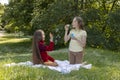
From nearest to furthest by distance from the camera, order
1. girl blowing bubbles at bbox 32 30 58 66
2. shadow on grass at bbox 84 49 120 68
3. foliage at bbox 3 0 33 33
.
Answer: girl blowing bubbles at bbox 32 30 58 66 < shadow on grass at bbox 84 49 120 68 < foliage at bbox 3 0 33 33

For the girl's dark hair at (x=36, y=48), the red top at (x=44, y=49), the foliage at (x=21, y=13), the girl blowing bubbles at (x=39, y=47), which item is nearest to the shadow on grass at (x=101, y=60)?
the red top at (x=44, y=49)

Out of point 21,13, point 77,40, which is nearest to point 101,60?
point 77,40

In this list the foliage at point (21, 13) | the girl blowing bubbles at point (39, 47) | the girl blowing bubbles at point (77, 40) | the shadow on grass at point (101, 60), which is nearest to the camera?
the girl blowing bubbles at point (39, 47)

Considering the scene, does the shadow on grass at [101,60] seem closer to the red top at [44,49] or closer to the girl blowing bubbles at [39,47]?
the red top at [44,49]

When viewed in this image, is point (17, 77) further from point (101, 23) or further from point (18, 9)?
point (18, 9)

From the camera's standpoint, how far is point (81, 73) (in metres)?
8.41

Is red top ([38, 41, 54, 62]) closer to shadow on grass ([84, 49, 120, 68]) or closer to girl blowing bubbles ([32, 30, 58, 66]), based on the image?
girl blowing bubbles ([32, 30, 58, 66])

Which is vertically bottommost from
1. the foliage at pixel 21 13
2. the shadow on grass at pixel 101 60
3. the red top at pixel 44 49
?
the foliage at pixel 21 13

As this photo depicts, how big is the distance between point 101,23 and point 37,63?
12.5m

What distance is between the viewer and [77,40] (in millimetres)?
10383

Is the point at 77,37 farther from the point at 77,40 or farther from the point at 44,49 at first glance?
the point at 44,49

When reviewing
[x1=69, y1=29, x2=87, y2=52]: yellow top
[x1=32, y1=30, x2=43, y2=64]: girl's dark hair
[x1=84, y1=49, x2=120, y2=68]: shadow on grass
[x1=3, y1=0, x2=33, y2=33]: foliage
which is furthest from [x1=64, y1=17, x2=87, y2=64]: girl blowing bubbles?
[x1=3, y1=0, x2=33, y2=33]: foliage

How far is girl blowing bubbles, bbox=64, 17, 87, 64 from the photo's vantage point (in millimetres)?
10266

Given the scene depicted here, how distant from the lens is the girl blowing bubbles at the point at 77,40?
10.3 meters
